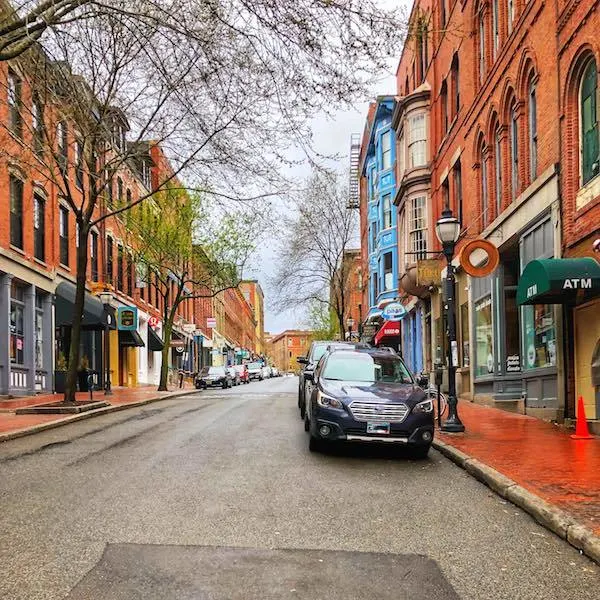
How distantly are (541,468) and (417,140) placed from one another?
21934mm

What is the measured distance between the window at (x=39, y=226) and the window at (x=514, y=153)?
53.5ft

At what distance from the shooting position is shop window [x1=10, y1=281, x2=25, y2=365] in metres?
23.4

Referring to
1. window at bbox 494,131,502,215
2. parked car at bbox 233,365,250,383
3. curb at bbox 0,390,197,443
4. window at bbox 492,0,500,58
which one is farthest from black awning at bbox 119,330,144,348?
window at bbox 492,0,500,58

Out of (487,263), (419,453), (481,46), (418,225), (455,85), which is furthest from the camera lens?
(418,225)

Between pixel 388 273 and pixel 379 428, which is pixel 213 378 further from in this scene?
pixel 379 428

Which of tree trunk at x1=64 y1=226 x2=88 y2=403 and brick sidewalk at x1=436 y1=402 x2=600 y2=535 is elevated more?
tree trunk at x1=64 y1=226 x2=88 y2=403

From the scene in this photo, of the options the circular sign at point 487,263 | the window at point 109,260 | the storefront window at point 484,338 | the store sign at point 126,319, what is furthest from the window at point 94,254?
the circular sign at point 487,263

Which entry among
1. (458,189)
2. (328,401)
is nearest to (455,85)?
(458,189)

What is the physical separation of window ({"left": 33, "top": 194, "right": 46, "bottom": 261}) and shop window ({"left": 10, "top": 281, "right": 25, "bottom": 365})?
1816mm

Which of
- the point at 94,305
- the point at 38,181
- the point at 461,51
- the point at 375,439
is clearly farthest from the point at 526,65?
the point at 94,305

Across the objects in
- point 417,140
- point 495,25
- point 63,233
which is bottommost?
point 63,233

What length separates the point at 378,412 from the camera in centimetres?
996

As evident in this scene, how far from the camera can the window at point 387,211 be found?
4078 cm

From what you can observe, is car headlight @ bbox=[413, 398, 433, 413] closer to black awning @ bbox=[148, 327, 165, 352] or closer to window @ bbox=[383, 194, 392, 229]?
window @ bbox=[383, 194, 392, 229]
